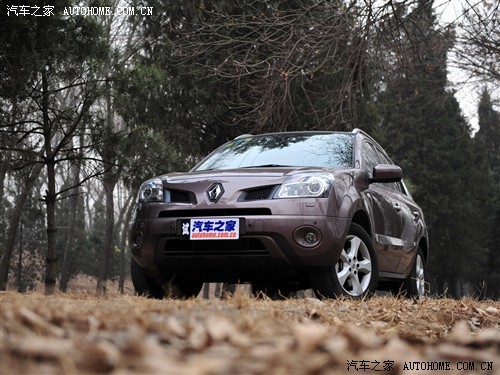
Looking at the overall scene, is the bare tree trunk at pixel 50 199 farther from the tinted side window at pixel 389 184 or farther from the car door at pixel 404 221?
the car door at pixel 404 221

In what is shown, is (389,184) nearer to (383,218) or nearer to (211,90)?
(383,218)

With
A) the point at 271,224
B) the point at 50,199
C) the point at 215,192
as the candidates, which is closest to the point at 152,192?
the point at 215,192

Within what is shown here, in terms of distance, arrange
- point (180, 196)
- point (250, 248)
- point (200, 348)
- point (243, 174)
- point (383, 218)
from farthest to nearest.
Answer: point (383, 218)
point (180, 196)
point (243, 174)
point (250, 248)
point (200, 348)

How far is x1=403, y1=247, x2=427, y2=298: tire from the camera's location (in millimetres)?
8242

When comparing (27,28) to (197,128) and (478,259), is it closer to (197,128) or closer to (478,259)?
(197,128)

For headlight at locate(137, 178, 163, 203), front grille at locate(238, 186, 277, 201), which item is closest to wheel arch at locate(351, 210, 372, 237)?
front grille at locate(238, 186, 277, 201)

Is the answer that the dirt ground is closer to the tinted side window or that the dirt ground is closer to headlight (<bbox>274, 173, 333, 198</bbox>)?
headlight (<bbox>274, 173, 333, 198</bbox>)

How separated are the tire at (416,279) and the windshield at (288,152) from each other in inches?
73.8

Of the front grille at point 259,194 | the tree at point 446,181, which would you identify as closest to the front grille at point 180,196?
the front grille at point 259,194

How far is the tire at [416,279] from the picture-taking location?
8242mm

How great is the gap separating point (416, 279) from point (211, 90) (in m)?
10.8

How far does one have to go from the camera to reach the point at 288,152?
23.2 feet

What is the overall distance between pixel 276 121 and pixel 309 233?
22.8 ft

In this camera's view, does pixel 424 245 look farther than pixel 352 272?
Yes
